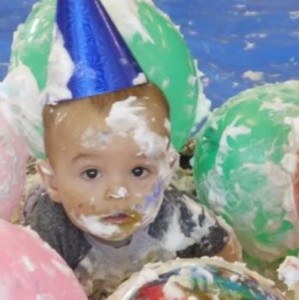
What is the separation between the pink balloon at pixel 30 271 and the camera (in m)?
0.85

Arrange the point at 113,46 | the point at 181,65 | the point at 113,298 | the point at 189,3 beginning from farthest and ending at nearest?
1. the point at 189,3
2. the point at 181,65
3. the point at 113,46
4. the point at 113,298

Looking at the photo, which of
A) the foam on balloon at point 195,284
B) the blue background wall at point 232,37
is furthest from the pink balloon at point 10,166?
the blue background wall at point 232,37

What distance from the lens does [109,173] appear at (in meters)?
1.14

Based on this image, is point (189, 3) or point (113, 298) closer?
point (113, 298)

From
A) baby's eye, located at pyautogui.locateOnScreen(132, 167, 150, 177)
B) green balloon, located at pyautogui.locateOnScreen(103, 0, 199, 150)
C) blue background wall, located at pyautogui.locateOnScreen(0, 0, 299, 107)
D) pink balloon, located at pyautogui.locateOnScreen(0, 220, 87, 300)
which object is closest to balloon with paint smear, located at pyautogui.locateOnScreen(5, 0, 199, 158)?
green balloon, located at pyautogui.locateOnScreen(103, 0, 199, 150)

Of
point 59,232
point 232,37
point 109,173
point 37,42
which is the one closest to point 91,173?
point 109,173

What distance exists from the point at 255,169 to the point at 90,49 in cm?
31

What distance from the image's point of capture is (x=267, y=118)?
131 cm

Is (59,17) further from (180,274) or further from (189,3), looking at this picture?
(189,3)

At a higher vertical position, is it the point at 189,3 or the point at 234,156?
the point at 234,156

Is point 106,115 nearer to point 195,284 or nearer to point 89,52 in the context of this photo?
point 89,52

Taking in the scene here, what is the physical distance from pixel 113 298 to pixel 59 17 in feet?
1.15

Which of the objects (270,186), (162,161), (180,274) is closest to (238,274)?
(180,274)

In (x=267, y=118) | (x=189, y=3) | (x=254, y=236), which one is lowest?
(x=189, y=3)
